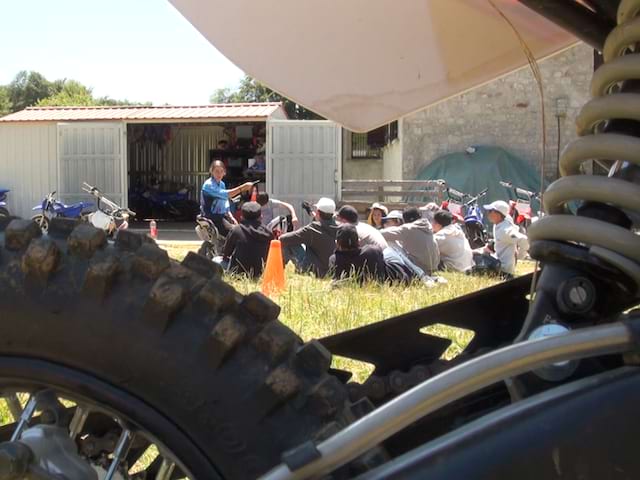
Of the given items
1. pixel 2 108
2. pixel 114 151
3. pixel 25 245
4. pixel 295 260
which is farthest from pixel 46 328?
pixel 2 108

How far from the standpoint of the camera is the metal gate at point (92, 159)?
22281 mm

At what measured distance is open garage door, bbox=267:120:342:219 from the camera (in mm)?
20328

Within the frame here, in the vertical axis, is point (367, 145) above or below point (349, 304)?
above

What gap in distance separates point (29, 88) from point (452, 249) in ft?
216

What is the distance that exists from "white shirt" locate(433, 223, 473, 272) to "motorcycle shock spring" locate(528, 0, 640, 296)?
10.3 m

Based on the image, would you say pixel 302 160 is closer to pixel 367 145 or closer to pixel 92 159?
pixel 92 159

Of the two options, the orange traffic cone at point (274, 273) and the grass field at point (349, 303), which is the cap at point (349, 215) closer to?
the grass field at point (349, 303)

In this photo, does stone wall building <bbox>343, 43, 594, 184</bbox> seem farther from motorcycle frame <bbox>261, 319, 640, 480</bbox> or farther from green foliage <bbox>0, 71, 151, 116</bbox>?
green foliage <bbox>0, 71, 151, 116</bbox>

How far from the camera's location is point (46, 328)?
1231mm

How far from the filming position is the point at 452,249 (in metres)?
11.7

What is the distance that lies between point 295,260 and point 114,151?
13.2 metres

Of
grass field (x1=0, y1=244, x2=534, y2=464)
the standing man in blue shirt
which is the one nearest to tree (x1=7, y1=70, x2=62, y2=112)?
the standing man in blue shirt

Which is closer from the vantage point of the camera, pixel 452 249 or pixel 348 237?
pixel 348 237

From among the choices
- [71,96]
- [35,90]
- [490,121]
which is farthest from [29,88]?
[490,121]
